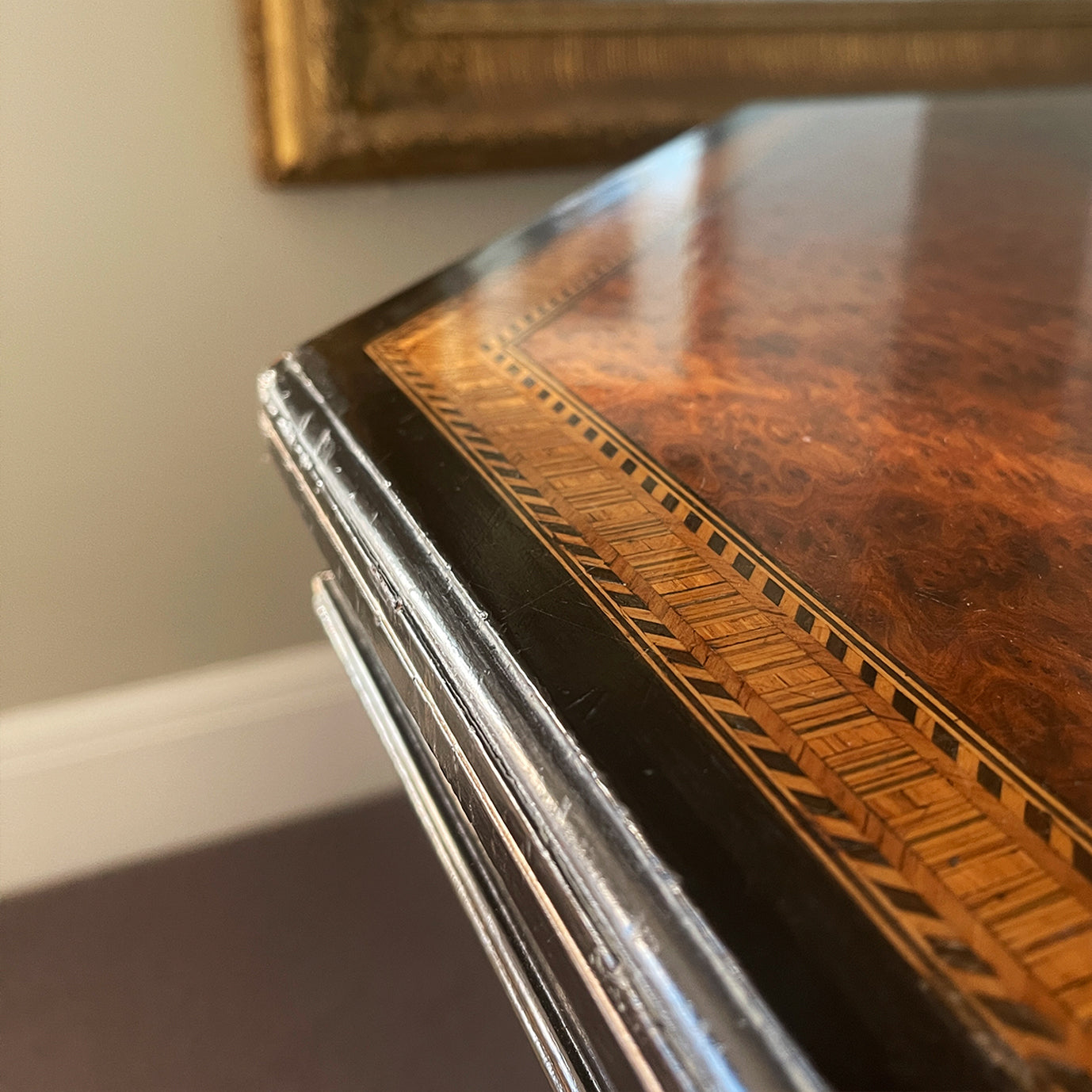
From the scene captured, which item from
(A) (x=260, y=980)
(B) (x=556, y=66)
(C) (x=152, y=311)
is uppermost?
(B) (x=556, y=66)

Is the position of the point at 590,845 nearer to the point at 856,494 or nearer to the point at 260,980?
the point at 856,494

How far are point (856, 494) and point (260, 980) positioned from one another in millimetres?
829

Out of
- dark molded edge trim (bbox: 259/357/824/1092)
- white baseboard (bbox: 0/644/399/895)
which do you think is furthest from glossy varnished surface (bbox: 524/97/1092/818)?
white baseboard (bbox: 0/644/399/895)

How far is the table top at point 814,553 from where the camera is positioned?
20 centimetres

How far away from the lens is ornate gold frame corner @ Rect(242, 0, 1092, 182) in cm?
79

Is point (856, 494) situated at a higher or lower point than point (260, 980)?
higher

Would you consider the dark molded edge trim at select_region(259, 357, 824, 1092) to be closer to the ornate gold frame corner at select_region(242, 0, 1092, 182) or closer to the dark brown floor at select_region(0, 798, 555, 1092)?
the ornate gold frame corner at select_region(242, 0, 1092, 182)

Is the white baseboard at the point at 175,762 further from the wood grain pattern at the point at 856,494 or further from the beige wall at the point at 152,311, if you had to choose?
the wood grain pattern at the point at 856,494

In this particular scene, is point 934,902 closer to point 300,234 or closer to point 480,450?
point 480,450

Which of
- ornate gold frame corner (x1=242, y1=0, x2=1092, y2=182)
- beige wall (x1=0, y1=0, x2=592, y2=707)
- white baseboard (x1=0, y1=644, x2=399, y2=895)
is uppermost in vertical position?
ornate gold frame corner (x1=242, y1=0, x2=1092, y2=182)

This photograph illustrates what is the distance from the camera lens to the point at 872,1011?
7.2 inches

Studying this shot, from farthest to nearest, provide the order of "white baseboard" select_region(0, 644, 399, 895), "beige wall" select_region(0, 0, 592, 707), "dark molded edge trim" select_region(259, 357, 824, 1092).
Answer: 1. "white baseboard" select_region(0, 644, 399, 895)
2. "beige wall" select_region(0, 0, 592, 707)
3. "dark molded edge trim" select_region(259, 357, 824, 1092)

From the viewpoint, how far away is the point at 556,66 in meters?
0.86

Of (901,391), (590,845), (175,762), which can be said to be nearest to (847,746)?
(590,845)
